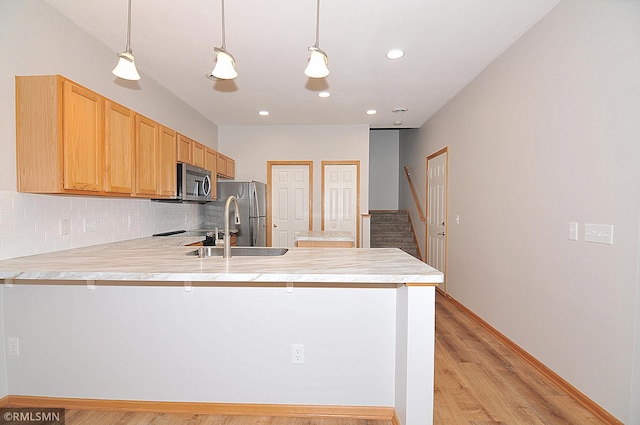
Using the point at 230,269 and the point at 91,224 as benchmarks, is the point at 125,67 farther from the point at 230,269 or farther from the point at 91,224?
the point at 91,224

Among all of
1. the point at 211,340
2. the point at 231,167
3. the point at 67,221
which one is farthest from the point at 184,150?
the point at 211,340

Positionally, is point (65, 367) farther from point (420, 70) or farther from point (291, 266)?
point (420, 70)

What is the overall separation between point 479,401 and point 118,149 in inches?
130

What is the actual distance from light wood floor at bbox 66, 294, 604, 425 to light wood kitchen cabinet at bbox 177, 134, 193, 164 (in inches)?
102

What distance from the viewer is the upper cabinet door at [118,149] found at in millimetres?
2523

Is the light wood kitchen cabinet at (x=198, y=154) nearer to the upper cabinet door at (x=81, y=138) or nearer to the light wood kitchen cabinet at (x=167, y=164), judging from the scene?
the light wood kitchen cabinet at (x=167, y=164)

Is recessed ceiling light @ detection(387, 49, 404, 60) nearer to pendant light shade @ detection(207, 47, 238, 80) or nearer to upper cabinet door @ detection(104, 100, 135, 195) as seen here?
pendant light shade @ detection(207, 47, 238, 80)

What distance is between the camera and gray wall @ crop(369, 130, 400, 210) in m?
8.66

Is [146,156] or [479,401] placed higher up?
[146,156]

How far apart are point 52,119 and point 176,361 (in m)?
1.74

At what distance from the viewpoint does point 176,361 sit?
2.06 metres

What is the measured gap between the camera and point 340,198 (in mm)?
5949

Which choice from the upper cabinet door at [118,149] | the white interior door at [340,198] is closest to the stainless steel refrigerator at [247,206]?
the white interior door at [340,198]

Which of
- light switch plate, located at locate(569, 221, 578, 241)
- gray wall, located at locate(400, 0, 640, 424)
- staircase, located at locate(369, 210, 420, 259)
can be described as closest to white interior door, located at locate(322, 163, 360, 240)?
staircase, located at locate(369, 210, 420, 259)
